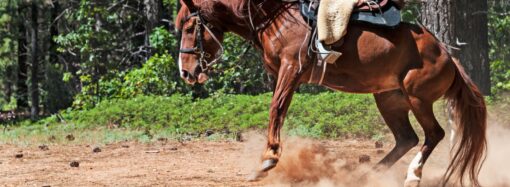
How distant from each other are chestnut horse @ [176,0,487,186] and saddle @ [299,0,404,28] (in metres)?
0.07

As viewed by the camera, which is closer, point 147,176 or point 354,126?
point 147,176

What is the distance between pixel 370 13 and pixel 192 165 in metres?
3.28

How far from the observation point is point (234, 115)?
15.3 m

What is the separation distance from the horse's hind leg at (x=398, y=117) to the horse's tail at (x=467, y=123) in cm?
57

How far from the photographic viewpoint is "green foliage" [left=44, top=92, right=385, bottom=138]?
44.9 feet

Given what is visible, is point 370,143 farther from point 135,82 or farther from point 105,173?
point 135,82

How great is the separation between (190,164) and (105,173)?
1260 mm

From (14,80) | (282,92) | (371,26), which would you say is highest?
(371,26)

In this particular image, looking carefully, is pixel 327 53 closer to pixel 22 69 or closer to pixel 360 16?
pixel 360 16

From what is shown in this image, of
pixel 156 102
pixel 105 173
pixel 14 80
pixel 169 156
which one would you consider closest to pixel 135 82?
pixel 156 102

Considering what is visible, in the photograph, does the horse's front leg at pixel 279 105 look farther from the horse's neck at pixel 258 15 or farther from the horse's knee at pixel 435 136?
the horse's knee at pixel 435 136

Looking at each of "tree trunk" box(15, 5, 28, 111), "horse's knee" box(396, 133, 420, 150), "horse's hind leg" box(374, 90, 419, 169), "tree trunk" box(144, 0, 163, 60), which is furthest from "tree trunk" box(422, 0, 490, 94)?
"tree trunk" box(15, 5, 28, 111)

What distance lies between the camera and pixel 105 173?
922cm

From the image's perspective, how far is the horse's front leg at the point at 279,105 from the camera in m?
7.48
